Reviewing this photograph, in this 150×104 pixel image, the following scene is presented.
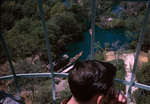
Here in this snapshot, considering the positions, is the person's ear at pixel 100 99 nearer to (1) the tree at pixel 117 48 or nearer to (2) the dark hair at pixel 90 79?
(2) the dark hair at pixel 90 79

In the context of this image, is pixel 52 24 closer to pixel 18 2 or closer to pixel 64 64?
pixel 64 64

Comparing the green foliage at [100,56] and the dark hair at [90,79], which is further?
the green foliage at [100,56]

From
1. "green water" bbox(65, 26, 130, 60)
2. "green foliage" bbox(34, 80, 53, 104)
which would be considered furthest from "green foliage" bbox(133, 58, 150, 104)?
"green water" bbox(65, 26, 130, 60)

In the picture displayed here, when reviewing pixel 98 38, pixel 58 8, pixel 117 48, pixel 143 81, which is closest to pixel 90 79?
pixel 143 81

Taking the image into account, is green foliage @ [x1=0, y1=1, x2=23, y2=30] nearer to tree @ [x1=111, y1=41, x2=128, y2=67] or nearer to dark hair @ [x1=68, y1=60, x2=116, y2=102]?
tree @ [x1=111, y1=41, x2=128, y2=67]

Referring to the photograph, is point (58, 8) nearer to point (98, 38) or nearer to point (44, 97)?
point (98, 38)

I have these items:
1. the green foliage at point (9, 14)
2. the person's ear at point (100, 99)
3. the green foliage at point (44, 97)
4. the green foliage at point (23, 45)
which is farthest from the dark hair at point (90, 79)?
the green foliage at point (9, 14)
